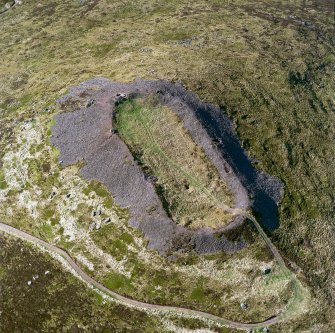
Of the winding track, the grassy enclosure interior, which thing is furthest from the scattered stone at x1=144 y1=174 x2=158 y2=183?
the winding track

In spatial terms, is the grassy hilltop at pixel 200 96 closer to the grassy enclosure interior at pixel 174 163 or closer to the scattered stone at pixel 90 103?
the grassy enclosure interior at pixel 174 163

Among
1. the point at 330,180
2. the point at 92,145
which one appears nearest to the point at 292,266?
the point at 330,180

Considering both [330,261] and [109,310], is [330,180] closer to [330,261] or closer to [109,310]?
[330,261]

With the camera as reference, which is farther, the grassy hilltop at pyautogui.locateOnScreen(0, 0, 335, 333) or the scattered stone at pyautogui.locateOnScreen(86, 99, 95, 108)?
the scattered stone at pyautogui.locateOnScreen(86, 99, 95, 108)

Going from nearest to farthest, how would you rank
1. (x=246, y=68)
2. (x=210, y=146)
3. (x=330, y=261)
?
(x=330, y=261) → (x=210, y=146) → (x=246, y=68)

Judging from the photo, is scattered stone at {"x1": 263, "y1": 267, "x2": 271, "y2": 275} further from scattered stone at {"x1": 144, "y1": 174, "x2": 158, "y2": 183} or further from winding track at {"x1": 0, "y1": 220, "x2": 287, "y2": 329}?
scattered stone at {"x1": 144, "y1": 174, "x2": 158, "y2": 183}

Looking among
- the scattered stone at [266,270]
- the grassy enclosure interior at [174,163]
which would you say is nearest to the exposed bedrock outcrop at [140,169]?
the grassy enclosure interior at [174,163]
